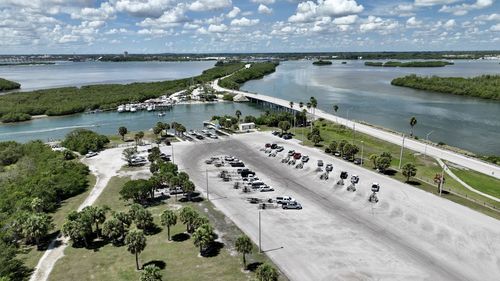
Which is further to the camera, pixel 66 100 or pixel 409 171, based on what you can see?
pixel 66 100

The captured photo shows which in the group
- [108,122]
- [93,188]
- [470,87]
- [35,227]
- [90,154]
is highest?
[470,87]

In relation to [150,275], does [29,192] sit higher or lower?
lower

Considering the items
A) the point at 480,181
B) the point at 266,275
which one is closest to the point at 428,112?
the point at 480,181

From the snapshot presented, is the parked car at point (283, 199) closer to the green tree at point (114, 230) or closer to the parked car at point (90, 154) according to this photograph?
the green tree at point (114, 230)

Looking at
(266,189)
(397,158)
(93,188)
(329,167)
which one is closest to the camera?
(266,189)

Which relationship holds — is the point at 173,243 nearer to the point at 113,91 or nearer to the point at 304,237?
the point at 304,237

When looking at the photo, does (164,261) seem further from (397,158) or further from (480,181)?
(480,181)

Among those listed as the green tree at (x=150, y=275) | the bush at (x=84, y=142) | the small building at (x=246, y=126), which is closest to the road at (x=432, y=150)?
the small building at (x=246, y=126)

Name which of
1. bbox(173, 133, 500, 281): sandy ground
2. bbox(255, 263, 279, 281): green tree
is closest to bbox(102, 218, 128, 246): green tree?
bbox(173, 133, 500, 281): sandy ground
